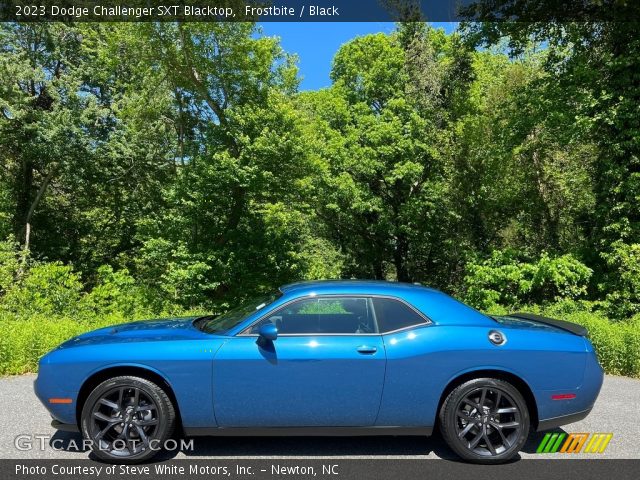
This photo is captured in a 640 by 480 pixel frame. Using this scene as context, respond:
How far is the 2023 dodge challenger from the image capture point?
12.9ft

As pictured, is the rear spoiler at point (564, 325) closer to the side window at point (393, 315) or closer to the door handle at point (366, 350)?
the side window at point (393, 315)

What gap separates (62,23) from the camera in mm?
19547

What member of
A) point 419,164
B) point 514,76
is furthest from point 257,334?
point 419,164

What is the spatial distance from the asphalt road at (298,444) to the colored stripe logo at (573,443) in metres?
0.06

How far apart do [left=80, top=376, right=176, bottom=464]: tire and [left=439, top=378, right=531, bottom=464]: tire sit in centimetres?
222

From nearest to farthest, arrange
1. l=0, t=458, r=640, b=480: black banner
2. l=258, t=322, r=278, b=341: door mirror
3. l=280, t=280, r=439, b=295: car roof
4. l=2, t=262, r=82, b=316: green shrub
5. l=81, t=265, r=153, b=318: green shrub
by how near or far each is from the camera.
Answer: l=0, t=458, r=640, b=480: black banner
l=258, t=322, r=278, b=341: door mirror
l=280, t=280, r=439, b=295: car roof
l=2, t=262, r=82, b=316: green shrub
l=81, t=265, r=153, b=318: green shrub

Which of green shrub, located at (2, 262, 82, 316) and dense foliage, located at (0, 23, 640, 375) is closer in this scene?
green shrub, located at (2, 262, 82, 316)

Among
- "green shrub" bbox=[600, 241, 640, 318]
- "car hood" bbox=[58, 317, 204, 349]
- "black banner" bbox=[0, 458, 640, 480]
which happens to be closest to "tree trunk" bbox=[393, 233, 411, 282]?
"green shrub" bbox=[600, 241, 640, 318]

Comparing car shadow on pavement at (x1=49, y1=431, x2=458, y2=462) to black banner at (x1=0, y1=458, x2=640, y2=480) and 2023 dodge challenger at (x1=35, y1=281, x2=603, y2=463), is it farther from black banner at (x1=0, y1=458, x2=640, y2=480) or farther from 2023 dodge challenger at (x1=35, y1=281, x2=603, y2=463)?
2023 dodge challenger at (x1=35, y1=281, x2=603, y2=463)

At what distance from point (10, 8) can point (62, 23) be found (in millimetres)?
1733

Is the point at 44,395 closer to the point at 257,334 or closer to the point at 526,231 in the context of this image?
the point at 257,334

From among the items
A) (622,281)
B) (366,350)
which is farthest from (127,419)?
(622,281)

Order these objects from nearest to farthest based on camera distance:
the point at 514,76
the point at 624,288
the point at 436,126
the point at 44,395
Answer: the point at 44,395, the point at 624,288, the point at 514,76, the point at 436,126

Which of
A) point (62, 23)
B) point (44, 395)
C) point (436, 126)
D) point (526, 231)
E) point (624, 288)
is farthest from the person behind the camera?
point (436, 126)
